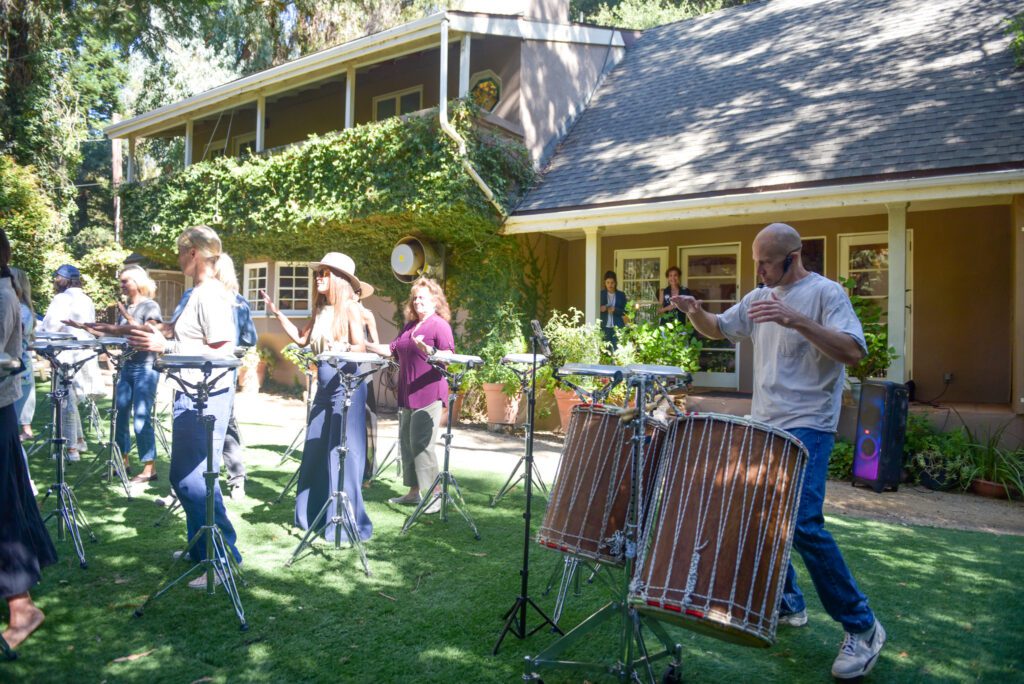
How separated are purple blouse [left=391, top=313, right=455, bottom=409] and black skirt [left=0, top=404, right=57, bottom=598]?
8.86 ft

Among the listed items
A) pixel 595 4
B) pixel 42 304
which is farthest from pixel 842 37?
pixel 595 4

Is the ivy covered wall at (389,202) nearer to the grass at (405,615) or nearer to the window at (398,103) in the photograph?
the window at (398,103)

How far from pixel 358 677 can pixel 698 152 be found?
8.82 m

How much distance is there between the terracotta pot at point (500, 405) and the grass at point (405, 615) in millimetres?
4709

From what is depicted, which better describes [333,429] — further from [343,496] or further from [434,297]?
[434,297]

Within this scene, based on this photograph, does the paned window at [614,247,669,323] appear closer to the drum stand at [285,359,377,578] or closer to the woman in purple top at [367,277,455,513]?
the woman in purple top at [367,277,455,513]

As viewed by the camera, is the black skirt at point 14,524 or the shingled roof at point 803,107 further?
the shingled roof at point 803,107

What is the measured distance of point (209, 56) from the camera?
24.1 meters

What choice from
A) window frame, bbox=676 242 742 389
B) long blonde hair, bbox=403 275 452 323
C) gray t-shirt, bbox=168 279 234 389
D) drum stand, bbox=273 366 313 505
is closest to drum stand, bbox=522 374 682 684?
gray t-shirt, bbox=168 279 234 389

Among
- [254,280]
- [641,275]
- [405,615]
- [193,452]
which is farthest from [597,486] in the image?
[254,280]

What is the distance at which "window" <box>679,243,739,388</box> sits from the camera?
1081 centimetres

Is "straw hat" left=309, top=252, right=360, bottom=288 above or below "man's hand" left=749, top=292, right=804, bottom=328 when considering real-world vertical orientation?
above

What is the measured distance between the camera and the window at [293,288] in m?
15.1

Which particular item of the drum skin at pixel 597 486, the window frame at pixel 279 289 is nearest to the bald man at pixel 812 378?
the drum skin at pixel 597 486
